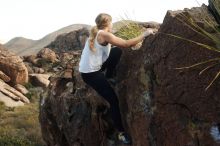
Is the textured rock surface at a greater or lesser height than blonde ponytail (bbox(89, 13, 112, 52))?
lesser

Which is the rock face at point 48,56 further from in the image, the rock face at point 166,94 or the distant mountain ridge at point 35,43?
the distant mountain ridge at point 35,43

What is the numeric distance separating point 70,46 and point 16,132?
148ft

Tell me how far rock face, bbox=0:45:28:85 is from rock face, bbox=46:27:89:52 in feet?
72.6

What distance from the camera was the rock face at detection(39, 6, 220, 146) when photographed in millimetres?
6492

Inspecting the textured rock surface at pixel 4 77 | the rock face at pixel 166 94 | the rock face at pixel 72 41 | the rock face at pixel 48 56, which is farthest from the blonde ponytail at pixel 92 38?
the rock face at pixel 72 41

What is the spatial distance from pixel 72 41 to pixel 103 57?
57.8 metres

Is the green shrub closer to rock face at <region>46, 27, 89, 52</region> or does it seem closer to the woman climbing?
the woman climbing

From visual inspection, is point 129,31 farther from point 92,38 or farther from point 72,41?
point 72,41

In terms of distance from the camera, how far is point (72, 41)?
65.6 meters

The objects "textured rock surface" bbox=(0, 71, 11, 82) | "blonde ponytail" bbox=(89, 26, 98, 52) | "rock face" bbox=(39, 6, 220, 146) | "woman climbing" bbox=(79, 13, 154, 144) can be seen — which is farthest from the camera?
"textured rock surface" bbox=(0, 71, 11, 82)

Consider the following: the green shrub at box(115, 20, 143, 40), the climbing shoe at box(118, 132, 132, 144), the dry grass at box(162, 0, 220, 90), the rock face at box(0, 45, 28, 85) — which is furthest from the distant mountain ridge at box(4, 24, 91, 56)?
the dry grass at box(162, 0, 220, 90)

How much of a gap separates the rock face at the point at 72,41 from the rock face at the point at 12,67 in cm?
2214

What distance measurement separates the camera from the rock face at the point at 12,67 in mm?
40281

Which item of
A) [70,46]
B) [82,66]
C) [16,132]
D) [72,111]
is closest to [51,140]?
[72,111]
